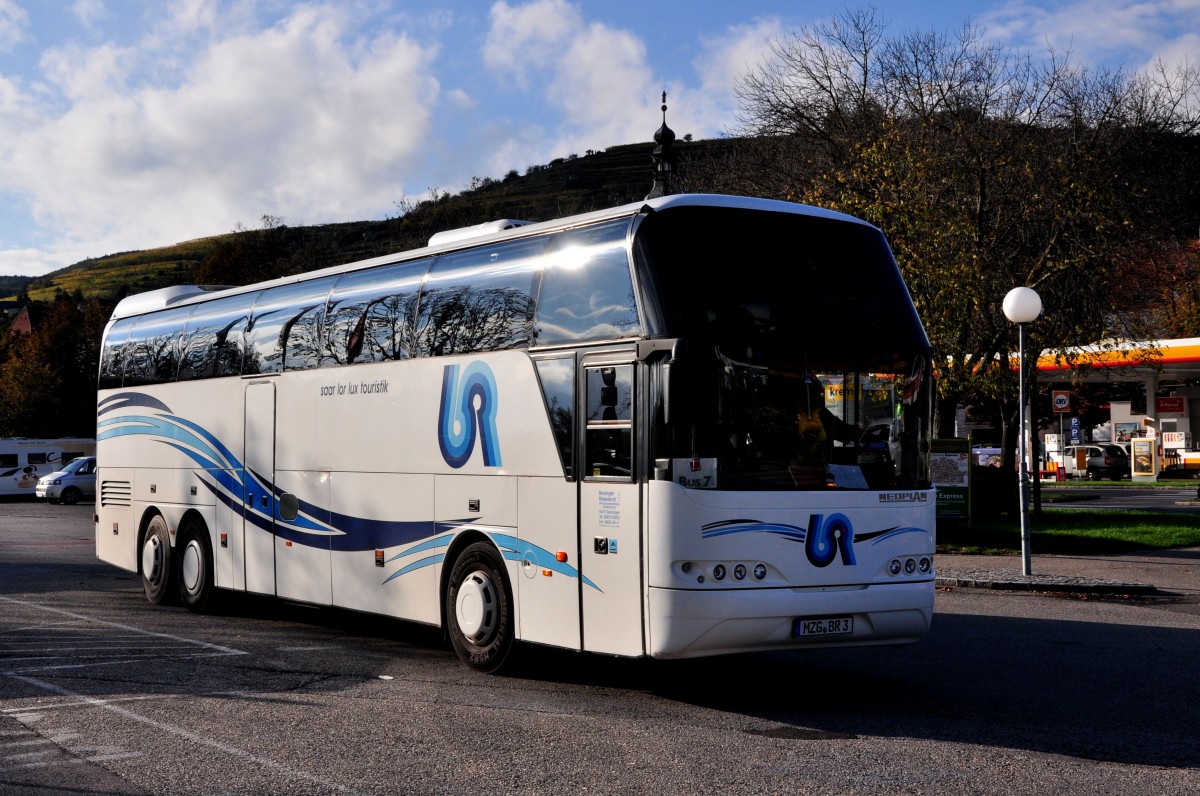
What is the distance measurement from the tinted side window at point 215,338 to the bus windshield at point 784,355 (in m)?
6.95

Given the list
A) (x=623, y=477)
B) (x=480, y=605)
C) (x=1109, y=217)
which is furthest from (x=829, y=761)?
(x=1109, y=217)

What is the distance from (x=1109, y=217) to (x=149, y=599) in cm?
1906

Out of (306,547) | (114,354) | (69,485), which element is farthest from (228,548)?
(69,485)

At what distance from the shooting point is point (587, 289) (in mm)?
9633

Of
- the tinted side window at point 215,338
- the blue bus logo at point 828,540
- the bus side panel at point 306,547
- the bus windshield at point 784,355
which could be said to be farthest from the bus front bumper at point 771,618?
the tinted side window at point 215,338

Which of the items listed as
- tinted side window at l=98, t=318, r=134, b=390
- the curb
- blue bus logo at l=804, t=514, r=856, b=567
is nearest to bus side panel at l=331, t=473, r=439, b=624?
blue bus logo at l=804, t=514, r=856, b=567

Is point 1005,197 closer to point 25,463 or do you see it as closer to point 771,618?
point 771,618

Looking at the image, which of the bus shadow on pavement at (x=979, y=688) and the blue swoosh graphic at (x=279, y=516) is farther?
the blue swoosh graphic at (x=279, y=516)

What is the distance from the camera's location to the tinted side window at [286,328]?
13.2 metres

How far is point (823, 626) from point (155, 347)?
1057 centimetres

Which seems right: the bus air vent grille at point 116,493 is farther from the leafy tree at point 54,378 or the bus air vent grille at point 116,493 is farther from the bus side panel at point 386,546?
A: the leafy tree at point 54,378

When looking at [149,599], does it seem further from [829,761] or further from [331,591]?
[829,761]

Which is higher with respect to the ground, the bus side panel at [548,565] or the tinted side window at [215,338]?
the tinted side window at [215,338]

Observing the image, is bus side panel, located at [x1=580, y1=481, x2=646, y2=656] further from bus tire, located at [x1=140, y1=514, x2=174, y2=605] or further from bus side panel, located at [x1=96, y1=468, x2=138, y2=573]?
bus side panel, located at [x1=96, y1=468, x2=138, y2=573]
